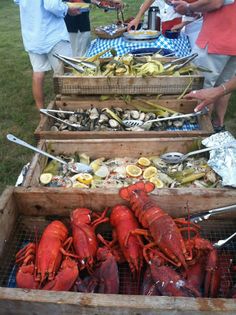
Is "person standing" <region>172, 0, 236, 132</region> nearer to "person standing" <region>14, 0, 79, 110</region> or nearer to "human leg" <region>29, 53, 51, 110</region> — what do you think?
"person standing" <region>14, 0, 79, 110</region>

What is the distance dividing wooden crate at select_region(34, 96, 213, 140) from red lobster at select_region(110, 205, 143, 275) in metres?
0.88

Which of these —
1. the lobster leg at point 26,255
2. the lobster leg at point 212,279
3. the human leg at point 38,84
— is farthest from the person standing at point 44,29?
the lobster leg at point 212,279

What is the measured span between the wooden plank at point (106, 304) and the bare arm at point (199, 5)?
10.7 ft

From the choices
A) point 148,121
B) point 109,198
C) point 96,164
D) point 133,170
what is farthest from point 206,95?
point 109,198

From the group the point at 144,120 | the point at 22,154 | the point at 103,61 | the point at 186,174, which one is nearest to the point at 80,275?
the point at 186,174

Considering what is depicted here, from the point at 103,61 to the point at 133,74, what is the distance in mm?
492

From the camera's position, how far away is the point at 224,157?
2406 millimetres

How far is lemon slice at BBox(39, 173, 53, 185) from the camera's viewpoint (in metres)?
2.46

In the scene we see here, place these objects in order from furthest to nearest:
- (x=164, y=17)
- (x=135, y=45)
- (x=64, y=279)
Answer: (x=164, y=17), (x=135, y=45), (x=64, y=279)

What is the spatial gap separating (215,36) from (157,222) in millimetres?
2825

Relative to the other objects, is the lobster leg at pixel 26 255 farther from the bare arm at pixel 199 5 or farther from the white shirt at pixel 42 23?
the white shirt at pixel 42 23

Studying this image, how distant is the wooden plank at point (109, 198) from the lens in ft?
6.68

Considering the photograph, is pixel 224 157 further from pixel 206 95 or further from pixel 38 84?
pixel 38 84

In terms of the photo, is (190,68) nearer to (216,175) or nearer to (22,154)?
(216,175)
